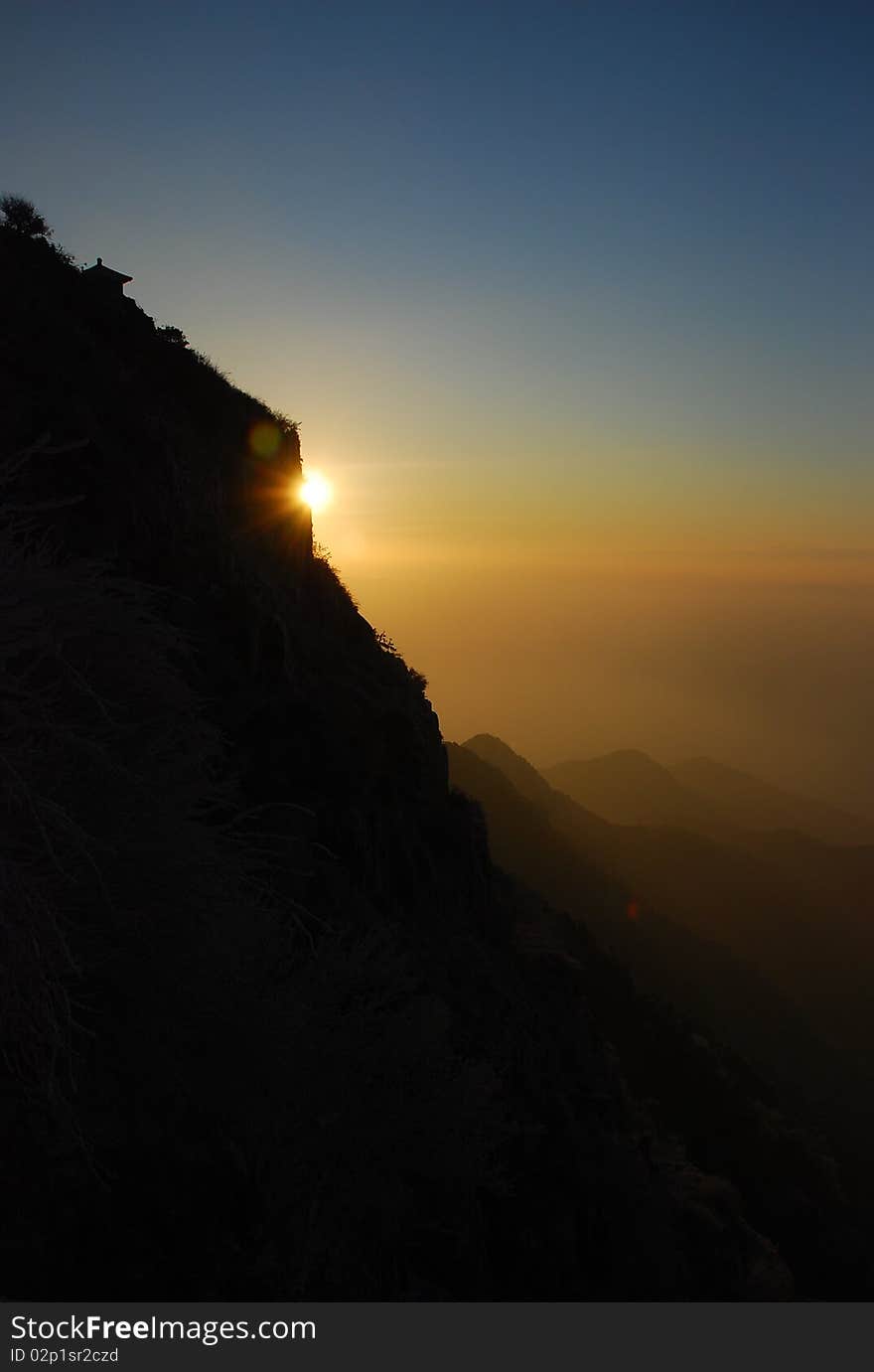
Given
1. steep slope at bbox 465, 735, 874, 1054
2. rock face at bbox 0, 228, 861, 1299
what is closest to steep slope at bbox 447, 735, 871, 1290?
steep slope at bbox 465, 735, 874, 1054

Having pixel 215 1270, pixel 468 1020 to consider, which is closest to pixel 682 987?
pixel 468 1020

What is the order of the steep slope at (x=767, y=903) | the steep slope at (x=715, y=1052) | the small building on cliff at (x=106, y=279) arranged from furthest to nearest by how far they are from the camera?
the steep slope at (x=767, y=903), the steep slope at (x=715, y=1052), the small building on cliff at (x=106, y=279)

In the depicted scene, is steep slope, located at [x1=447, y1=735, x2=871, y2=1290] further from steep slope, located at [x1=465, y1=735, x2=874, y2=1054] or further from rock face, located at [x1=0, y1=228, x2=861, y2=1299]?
rock face, located at [x1=0, y1=228, x2=861, y2=1299]

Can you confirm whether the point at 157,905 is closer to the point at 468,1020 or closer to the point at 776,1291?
the point at 468,1020

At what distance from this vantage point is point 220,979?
7.42 meters

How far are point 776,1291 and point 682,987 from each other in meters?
52.2

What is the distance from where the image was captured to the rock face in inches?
225

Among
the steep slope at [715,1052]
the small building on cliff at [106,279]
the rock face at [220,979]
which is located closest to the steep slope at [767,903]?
the steep slope at [715,1052]

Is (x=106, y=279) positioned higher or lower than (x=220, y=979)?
higher

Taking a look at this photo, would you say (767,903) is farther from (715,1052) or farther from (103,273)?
(103,273)

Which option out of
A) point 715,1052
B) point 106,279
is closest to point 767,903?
point 715,1052

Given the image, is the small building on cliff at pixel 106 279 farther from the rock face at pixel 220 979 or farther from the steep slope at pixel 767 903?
the steep slope at pixel 767 903

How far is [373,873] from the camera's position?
760 inches

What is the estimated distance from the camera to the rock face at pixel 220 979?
571cm
